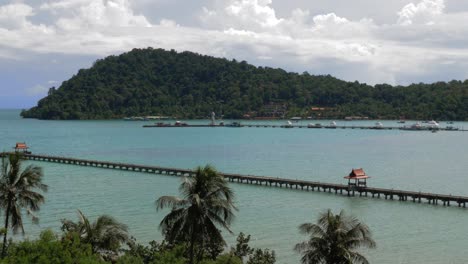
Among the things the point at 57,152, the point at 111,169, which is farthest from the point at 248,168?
the point at 57,152

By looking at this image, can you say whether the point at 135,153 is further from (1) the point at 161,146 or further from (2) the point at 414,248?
(2) the point at 414,248

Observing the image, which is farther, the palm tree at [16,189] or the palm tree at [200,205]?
the palm tree at [16,189]

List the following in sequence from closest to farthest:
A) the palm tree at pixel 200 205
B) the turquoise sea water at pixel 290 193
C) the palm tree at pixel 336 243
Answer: the palm tree at pixel 336 243, the palm tree at pixel 200 205, the turquoise sea water at pixel 290 193

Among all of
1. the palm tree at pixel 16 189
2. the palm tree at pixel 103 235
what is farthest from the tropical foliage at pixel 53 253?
the palm tree at pixel 16 189

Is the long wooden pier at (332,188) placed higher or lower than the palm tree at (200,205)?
lower

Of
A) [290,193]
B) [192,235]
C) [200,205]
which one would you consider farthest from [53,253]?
[290,193]

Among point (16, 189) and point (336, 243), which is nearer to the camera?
point (336, 243)

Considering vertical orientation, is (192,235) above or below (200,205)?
below

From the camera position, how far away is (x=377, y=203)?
5431cm

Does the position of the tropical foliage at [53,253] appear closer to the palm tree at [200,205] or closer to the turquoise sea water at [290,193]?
the palm tree at [200,205]

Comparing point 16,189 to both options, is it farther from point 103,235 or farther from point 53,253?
point 53,253

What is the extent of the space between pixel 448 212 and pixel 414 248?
13839 millimetres

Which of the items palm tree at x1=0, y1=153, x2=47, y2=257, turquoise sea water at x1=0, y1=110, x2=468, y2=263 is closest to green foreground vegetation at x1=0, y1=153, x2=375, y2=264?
palm tree at x1=0, y1=153, x2=47, y2=257

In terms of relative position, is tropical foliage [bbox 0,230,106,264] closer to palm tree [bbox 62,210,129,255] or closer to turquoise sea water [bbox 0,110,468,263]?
palm tree [bbox 62,210,129,255]
